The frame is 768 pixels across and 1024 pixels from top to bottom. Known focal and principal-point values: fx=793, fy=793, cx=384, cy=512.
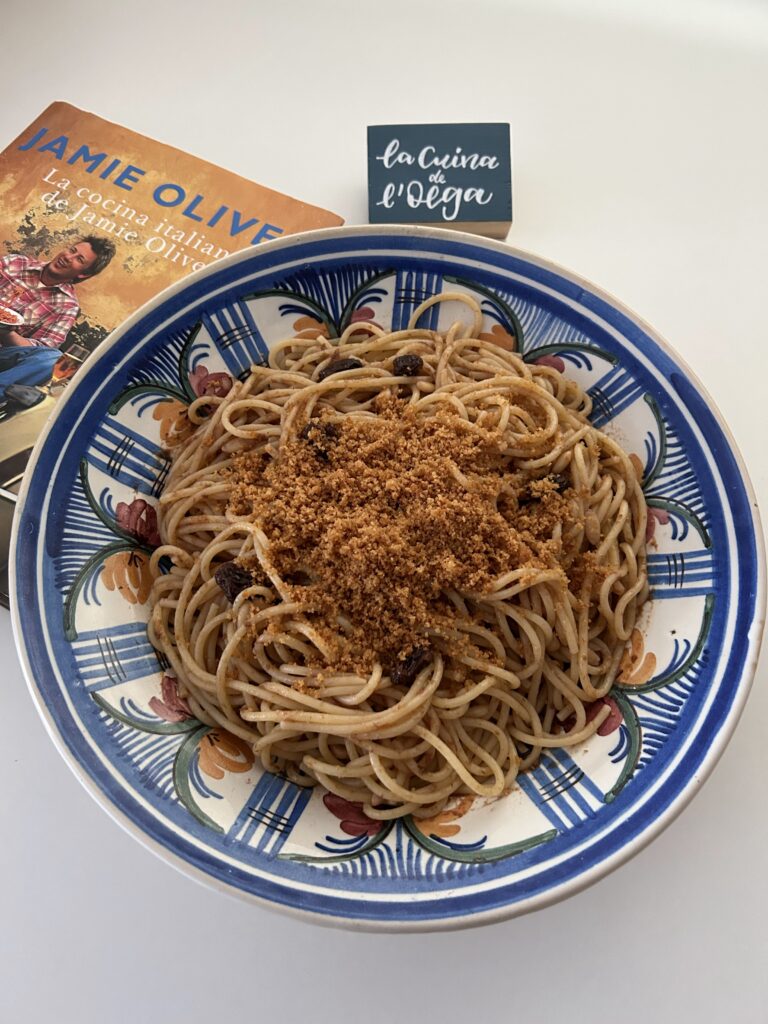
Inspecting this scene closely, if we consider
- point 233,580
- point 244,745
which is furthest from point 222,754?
point 233,580

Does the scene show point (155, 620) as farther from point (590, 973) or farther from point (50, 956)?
point (590, 973)

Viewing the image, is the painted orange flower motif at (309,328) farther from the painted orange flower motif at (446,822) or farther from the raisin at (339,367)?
the painted orange flower motif at (446,822)

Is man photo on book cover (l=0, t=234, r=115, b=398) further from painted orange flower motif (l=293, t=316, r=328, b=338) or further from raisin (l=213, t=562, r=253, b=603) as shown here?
raisin (l=213, t=562, r=253, b=603)

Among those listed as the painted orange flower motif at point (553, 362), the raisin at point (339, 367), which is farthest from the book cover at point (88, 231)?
the painted orange flower motif at point (553, 362)

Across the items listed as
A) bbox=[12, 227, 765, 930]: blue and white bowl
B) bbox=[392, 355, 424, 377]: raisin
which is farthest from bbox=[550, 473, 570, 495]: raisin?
bbox=[392, 355, 424, 377]: raisin

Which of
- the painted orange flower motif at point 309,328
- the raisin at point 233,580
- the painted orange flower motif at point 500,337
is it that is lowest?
the raisin at point 233,580

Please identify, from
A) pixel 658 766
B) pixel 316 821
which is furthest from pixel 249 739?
pixel 658 766
